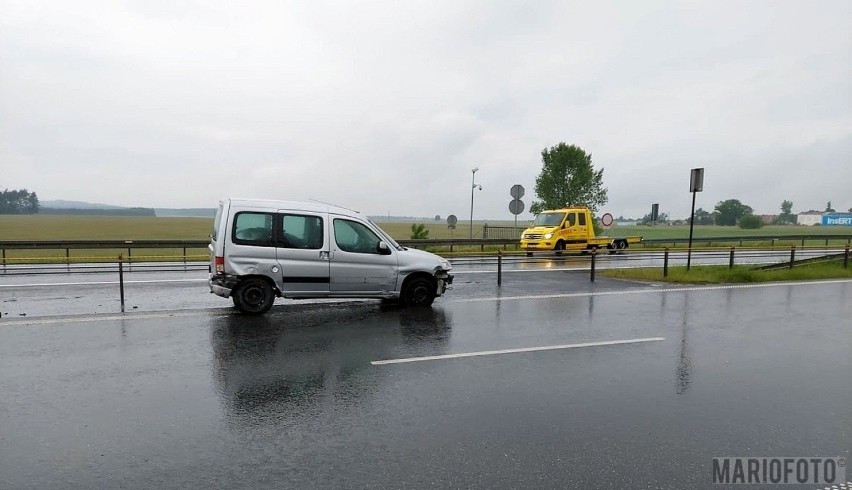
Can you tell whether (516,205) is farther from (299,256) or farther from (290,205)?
(299,256)

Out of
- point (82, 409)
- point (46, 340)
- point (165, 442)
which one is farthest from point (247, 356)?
point (46, 340)

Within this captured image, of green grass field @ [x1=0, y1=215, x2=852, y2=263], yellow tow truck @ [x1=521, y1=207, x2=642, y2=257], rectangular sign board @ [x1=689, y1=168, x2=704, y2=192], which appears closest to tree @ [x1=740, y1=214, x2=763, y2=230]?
green grass field @ [x1=0, y1=215, x2=852, y2=263]

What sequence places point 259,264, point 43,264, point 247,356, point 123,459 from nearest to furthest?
point 123,459
point 247,356
point 259,264
point 43,264

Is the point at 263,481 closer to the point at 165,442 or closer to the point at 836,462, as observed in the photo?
the point at 165,442

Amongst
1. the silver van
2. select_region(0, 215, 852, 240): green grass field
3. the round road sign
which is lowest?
select_region(0, 215, 852, 240): green grass field

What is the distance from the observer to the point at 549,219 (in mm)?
24453

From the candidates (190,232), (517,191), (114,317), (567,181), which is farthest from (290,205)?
(190,232)

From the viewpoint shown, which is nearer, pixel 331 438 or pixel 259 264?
pixel 331 438

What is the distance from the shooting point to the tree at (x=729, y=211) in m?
85.6

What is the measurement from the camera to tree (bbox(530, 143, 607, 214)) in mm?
47938

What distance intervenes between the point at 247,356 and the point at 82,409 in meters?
1.93

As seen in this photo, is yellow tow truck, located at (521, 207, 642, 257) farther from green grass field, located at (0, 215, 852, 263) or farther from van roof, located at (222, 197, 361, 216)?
van roof, located at (222, 197, 361, 216)

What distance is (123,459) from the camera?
11.6 ft

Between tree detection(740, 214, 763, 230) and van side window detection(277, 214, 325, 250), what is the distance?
232ft
